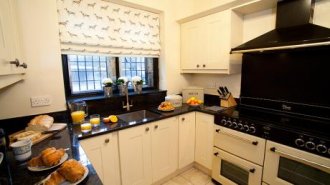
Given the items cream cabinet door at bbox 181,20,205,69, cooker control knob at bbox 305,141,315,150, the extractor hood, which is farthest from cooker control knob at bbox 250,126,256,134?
cream cabinet door at bbox 181,20,205,69

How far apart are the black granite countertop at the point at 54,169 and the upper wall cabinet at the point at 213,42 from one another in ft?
6.02

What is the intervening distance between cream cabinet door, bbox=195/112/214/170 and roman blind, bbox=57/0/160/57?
1214 millimetres

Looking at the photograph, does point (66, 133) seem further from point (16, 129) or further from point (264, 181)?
point (264, 181)

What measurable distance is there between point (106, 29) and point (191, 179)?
2201mm

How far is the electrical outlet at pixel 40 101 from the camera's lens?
1627mm

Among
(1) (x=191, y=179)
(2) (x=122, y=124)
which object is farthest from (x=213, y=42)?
(1) (x=191, y=179)

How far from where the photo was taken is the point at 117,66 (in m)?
2.33

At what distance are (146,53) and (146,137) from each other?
4.01 ft

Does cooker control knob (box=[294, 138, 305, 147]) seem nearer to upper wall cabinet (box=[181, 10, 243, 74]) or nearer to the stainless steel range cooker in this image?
the stainless steel range cooker

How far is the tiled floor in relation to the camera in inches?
83.4

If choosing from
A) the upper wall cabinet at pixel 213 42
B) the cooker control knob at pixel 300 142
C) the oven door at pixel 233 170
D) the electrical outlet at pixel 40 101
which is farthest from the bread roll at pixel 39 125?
the cooker control knob at pixel 300 142

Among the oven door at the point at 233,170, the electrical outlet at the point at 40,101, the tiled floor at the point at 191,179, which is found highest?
the electrical outlet at the point at 40,101

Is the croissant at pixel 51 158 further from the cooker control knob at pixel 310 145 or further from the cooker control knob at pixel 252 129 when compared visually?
the cooker control knob at pixel 310 145

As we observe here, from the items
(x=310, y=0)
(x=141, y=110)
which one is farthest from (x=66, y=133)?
Answer: (x=310, y=0)
